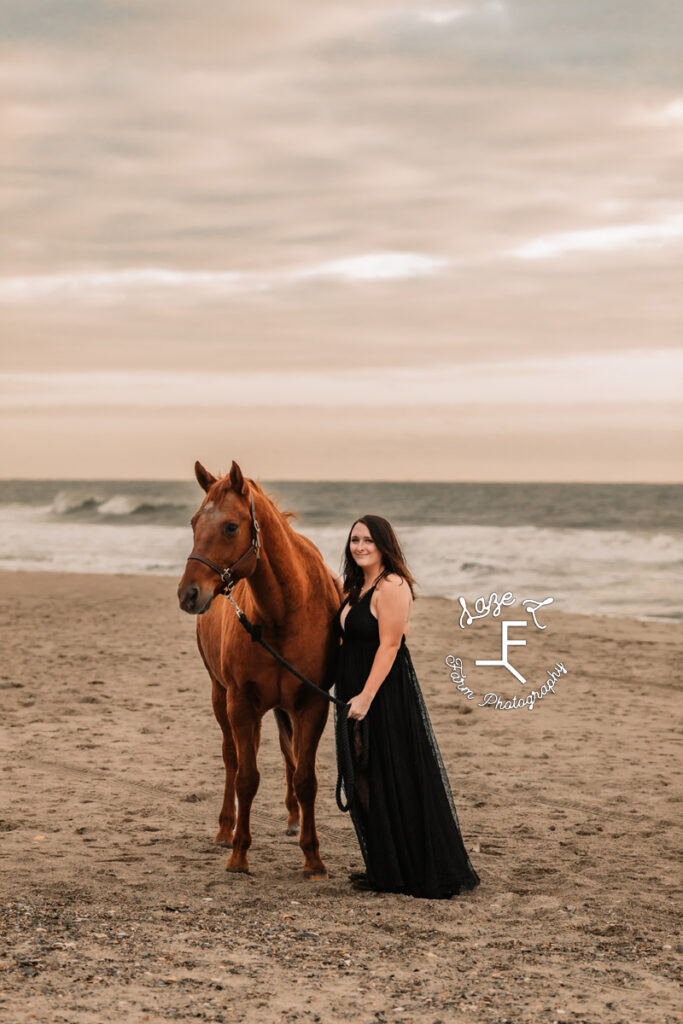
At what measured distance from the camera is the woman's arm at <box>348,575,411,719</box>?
4348mm

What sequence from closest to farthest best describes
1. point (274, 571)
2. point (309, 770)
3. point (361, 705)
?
1. point (361, 705)
2. point (274, 571)
3. point (309, 770)

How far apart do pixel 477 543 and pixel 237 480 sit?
79.4ft

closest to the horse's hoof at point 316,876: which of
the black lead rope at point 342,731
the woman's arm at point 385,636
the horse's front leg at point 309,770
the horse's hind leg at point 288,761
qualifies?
the horse's front leg at point 309,770

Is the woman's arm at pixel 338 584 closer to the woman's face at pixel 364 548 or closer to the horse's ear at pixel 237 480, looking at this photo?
the woman's face at pixel 364 548

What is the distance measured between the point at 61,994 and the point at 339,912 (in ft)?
4.45

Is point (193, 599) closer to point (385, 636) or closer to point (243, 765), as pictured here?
point (385, 636)

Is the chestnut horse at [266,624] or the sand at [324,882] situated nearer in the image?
the sand at [324,882]

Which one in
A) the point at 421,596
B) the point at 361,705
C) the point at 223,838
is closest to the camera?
the point at 361,705

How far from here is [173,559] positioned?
79.7 feet

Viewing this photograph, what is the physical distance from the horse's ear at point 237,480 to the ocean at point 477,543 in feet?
1.95

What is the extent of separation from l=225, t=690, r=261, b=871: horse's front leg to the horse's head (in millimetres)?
740

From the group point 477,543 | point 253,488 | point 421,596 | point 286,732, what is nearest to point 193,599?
point 253,488

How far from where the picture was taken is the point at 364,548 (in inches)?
176

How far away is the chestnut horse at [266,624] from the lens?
13.7ft
